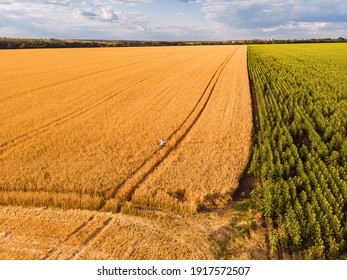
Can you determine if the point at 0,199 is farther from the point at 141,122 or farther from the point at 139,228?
the point at 141,122

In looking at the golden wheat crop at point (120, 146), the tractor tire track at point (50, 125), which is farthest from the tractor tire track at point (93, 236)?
the tractor tire track at point (50, 125)

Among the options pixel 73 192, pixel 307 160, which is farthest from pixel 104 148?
pixel 307 160

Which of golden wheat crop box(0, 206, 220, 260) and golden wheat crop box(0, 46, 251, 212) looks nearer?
golden wheat crop box(0, 206, 220, 260)

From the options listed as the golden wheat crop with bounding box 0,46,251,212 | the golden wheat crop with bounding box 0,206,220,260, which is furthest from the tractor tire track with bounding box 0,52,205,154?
the golden wheat crop with bounding box 0,206,220,260

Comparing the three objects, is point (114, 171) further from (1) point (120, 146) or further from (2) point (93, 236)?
(2) point (93, 236)

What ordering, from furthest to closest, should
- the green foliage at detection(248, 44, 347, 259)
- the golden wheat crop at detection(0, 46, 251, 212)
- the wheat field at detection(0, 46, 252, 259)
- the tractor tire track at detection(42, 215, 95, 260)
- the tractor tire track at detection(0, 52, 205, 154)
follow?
the tractor tire track at detection(0, 52, 205, 154) < the golden wheat crop at detection(0, 46, 251, 212) < the wheat field at detection(0, 46, 252, 259) < the green foliage at detection(248, 44, 347, 259) < the tractor tire track at detection(42, 215, 95, 260)

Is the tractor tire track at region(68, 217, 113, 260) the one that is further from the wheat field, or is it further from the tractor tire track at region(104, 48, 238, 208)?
the tractor tire track at region(104, 48, 238, 208)
